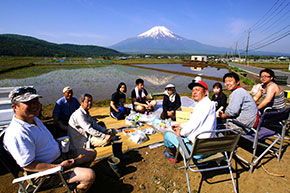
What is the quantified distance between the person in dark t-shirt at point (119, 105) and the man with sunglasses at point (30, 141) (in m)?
2.70

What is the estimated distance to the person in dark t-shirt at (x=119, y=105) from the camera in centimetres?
471

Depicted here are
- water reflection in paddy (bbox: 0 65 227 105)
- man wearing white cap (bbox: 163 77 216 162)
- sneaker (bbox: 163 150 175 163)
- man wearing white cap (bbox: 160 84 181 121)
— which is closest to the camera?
man wearing white cap (bbox: 163 77 216 162)

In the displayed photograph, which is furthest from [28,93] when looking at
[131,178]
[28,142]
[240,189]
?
[240,189]

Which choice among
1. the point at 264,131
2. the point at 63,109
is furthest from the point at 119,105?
the point at 264,131

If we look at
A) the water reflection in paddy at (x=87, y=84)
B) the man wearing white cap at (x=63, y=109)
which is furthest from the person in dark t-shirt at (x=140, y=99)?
the water reflection in paddy at (x=87, y=84)

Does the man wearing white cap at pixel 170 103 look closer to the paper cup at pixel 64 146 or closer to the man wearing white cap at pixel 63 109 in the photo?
the man wearing white cap at pixel 63 109

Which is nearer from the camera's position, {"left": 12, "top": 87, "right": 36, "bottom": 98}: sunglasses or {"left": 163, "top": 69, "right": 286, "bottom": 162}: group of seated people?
{"left": 12, "top": 87, "right": 36, "bottom": 98}: sunglasses

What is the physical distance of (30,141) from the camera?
66.3 inches

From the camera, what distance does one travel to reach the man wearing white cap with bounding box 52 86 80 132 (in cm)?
378

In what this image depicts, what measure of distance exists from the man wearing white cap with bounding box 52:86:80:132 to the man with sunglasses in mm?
1955

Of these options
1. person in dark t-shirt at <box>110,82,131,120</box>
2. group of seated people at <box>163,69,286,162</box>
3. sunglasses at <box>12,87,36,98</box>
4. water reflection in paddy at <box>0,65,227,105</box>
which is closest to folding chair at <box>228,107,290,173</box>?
group of seated people at <box>163,69,286,162</box>

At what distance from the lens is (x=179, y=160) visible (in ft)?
9.70

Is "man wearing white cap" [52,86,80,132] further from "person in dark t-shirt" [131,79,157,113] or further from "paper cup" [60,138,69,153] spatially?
"person in dark t-shirt" [131,79,157,113]

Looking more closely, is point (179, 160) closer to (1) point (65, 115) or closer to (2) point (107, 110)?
(1) point (65, 115)
